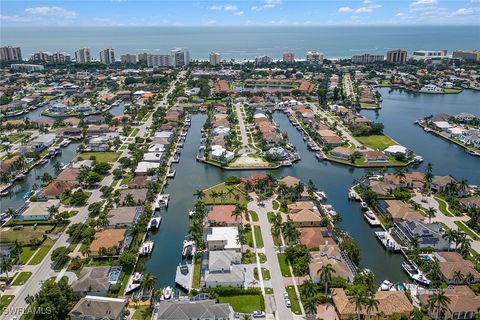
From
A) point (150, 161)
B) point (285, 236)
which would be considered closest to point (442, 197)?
point (285, 236)

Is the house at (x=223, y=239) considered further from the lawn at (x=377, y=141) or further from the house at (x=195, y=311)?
the lawn at (x=377, y=141)

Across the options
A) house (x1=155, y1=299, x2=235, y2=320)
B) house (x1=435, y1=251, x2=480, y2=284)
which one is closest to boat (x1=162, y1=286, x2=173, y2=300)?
house (x1=155, y1=299, x2=235, y2=320)

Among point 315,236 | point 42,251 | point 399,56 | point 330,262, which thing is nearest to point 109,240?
point 42,251

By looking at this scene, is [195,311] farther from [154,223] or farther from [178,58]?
[178,58]

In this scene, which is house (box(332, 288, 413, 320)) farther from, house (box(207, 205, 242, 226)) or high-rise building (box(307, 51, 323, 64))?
high-rise building (box(307, 51, 323, 64))

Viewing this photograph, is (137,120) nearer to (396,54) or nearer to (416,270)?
(416,270)
